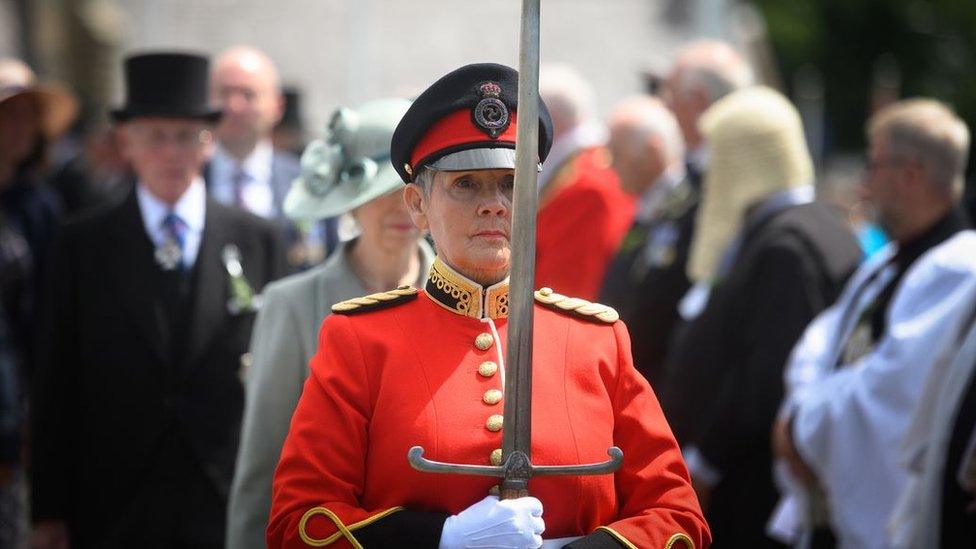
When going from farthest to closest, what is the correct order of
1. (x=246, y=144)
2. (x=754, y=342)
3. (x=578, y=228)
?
(x=246, y=144), (x=578, y=228), (x=754, y=342)

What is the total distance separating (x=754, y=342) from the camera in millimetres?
6805

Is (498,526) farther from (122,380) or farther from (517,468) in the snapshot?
(122,380)

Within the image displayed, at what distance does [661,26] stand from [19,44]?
11256 mm

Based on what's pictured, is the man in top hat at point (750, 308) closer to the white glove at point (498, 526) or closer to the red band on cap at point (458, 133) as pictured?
the red band on cap at point (458, 133)

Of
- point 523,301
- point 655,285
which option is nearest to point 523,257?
point 523,301

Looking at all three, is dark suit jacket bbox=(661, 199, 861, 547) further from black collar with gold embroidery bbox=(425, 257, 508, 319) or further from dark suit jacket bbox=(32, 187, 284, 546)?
black collar with gold embroidery bbox=(425, 257, 508, 319)

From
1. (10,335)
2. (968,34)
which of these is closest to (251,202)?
(10,335)

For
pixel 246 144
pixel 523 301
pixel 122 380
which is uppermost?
pixel 523 301

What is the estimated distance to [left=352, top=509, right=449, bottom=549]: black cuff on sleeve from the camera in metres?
3.34

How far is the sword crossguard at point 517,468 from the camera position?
127 inches

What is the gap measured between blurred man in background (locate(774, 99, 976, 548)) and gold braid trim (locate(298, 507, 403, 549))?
2923 millimetres

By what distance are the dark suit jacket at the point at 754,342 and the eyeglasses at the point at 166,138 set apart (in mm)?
2349

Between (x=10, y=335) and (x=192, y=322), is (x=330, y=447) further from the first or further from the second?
(x=10, y=335)

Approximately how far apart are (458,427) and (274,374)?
1241mm
